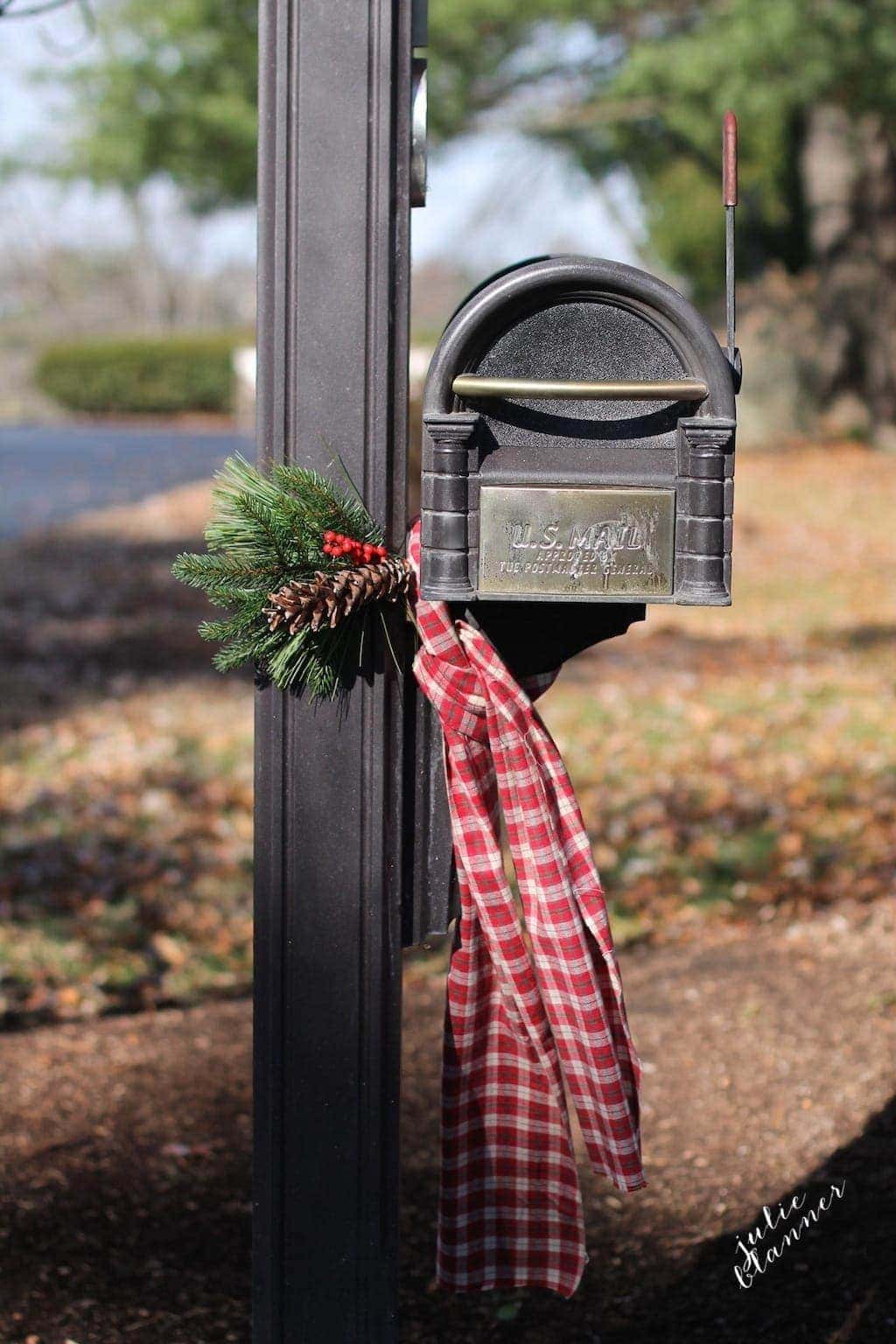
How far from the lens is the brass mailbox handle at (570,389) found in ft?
5.28

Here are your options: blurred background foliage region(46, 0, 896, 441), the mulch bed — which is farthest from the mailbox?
blurred background foliage region(46, 0, 896, 441)

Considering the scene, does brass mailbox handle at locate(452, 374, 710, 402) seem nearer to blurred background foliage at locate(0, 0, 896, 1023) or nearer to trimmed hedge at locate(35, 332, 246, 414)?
blurred background foliage at locate(0, 0, 896, 1023)

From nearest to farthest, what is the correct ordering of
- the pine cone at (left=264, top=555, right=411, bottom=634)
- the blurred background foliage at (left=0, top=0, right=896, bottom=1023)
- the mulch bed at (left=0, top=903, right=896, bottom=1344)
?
the pine cone at (left=264, top=555, right=411, bottom=634) → the mulch bed at (left=0, top=903, right=896, bottom=1344) → the blurred background foliage at (left=0, top=0, right=896, bottom=1023)

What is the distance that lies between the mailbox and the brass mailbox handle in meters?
0.02

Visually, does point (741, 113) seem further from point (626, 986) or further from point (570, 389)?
point (570, 389)

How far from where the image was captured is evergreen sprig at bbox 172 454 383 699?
176 cm

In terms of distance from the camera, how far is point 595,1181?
291 centimetres

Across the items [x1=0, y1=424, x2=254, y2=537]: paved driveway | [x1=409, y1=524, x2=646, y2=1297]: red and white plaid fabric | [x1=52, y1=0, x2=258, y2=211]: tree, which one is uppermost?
[x1=52, y1=0, x2=258, y2=211]: tree

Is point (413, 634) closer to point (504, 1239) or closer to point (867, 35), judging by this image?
point (504, 1239)

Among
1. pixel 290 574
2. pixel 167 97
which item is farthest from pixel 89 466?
pixel 290 574

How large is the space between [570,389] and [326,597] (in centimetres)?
38

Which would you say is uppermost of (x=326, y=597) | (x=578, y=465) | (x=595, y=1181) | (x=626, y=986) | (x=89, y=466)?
(x=89, y=466)

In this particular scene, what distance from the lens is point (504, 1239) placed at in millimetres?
2053

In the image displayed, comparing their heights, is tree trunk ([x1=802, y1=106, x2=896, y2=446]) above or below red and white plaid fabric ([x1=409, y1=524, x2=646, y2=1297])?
above
